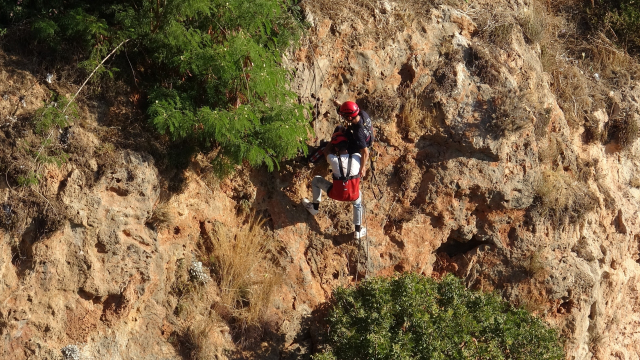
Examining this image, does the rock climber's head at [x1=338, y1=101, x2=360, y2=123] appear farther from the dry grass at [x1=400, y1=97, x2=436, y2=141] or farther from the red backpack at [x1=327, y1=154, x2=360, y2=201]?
the dry grass at [x1=400, y1=97, x2=436, y2=141]

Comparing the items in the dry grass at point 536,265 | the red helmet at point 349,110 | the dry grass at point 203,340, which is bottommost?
the dry grass at point 203,340

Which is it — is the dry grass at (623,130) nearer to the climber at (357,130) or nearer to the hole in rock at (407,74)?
the hole in rock at (407,74)

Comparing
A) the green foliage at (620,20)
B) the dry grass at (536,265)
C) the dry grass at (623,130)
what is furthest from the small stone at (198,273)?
the green foliage at (620,20)

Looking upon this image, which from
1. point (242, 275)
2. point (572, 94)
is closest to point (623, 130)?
point (572, 94)

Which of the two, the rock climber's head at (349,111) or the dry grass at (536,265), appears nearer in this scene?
the rock climber's head at (349,111)

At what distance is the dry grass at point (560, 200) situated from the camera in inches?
379

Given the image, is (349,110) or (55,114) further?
(349,110)

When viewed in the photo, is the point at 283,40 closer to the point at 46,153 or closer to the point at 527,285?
the point at 46,153

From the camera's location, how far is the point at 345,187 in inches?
317

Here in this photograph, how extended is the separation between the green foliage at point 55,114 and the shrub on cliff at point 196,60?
0.46m

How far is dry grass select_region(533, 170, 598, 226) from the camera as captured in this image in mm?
9625

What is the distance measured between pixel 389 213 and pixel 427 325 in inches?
75.3

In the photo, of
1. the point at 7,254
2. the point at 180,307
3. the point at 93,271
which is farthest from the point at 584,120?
the point at 7,254

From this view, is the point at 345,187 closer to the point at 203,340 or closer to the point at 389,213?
the point at 389,213
